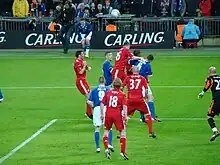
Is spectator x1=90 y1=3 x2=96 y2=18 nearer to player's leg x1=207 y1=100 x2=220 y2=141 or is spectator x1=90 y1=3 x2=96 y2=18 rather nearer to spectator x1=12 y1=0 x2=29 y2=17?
spectator x1=12 y1=0 x2=29 y2=17

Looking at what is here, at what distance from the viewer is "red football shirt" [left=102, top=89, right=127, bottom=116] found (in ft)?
64.0

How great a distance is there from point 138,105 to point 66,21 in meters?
21.5

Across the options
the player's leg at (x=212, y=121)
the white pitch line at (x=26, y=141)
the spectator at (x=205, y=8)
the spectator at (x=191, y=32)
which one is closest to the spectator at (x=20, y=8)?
the spectator at (x=191, y=32)

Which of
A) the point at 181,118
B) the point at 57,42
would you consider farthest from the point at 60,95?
the point at 57,42

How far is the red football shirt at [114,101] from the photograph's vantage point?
1952 cm

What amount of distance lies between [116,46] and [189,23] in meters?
4.22

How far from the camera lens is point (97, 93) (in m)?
20.9

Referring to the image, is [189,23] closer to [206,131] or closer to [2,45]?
[2,45]

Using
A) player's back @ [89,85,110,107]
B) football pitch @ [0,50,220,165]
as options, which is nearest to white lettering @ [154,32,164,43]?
football pitch @ [0,50,220,165]

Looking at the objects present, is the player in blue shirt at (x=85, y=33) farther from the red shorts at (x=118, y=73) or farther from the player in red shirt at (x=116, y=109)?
the player in red shirt at (x=116, y=109)

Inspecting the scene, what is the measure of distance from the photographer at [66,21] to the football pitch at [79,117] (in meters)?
1.05

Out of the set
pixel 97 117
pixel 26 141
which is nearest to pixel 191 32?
pixel 26 141

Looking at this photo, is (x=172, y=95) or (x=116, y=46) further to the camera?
(x=116, y=46)

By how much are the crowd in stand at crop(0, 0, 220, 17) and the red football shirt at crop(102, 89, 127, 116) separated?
26.8m
